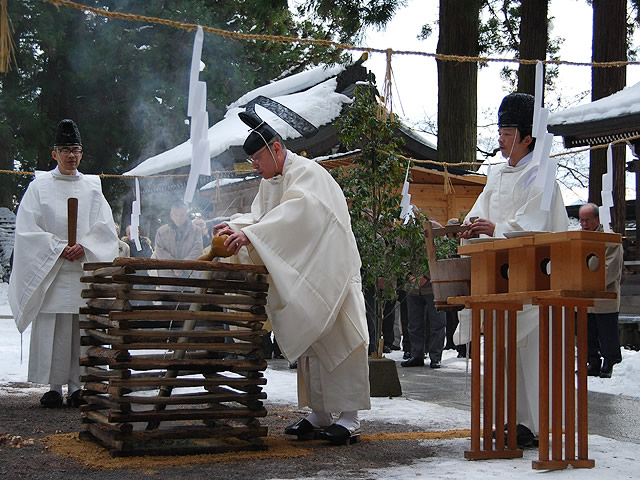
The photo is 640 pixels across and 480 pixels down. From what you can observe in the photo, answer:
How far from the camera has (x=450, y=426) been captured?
5.58 m

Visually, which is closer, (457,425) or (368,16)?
(457,425)

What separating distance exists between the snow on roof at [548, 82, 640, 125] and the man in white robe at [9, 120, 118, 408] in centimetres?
604

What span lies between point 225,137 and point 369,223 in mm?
8332

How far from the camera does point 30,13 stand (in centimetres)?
2045

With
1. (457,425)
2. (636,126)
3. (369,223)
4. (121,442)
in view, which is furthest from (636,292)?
(121,442)

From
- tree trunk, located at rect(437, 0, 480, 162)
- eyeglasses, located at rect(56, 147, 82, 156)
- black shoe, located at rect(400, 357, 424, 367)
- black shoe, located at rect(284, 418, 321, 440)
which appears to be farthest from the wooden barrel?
tree trunk, located at rect(437, 0, 480, 162)

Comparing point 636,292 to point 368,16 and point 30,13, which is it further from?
point 30,13

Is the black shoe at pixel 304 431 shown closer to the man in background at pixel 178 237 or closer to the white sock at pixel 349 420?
the white sock at pixel 349 420

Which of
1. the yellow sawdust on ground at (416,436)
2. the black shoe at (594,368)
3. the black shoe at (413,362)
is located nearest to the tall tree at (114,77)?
the black shoe at (413,362)

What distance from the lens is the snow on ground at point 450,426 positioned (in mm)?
3980

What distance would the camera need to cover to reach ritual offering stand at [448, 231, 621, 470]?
3.88 m

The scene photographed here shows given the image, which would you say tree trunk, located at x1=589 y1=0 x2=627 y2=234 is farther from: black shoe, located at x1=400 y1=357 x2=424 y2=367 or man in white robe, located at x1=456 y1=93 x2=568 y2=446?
man in white robe, located at x1=456 y1=93 x2=568 y2=446

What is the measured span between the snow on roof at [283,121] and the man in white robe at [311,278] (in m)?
9.61

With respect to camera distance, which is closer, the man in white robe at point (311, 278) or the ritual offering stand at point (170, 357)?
the ritual offering stand at point (170, 357)
